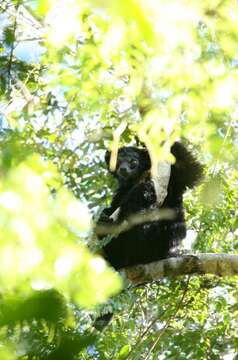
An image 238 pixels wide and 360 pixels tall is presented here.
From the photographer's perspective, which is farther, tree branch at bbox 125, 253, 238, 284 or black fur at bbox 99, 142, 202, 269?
black fur at bbox 99, 142, 202, 269

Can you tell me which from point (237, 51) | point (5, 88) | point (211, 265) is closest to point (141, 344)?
point (211, 265)

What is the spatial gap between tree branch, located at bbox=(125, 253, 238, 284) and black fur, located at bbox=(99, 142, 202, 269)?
0.51 m

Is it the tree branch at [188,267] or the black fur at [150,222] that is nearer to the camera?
the tree branch at [188,267]

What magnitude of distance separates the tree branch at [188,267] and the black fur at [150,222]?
51cm

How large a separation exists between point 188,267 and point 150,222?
168 cm

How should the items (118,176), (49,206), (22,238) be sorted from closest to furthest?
(22,238)
(49,206)
(118,176)

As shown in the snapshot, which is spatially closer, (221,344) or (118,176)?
(221,344)

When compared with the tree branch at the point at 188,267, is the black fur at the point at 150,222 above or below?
above

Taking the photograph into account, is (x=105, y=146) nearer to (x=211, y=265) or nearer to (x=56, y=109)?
(x=56, y=109)

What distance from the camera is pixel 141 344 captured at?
6289 mm

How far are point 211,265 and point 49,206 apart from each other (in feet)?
16.4

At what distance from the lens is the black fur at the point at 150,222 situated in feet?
24.7

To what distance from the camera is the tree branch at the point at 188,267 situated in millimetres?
6094

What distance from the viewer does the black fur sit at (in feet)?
24.7
